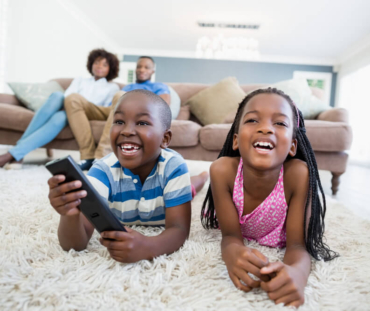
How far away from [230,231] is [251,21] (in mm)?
5190

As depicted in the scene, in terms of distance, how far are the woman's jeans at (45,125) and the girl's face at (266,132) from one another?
1.76 m

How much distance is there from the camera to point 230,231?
0.75 m

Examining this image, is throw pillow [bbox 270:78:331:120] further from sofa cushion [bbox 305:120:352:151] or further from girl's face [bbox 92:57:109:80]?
girl's face [bbox 92:57:109:80]

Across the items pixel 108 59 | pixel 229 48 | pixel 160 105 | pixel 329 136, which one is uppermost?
pixel 229 48

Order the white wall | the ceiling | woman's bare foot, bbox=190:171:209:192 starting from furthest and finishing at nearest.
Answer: the ceiling, the white wall, woman's bare foot, bbox=190:171:209:192

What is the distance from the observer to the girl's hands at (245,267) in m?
0.54

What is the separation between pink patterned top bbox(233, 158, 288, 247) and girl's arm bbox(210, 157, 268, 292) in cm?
3

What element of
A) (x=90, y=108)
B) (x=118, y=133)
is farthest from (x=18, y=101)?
(x=118, y=133)

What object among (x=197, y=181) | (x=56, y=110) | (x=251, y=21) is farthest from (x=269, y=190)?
(x=251, y=21)

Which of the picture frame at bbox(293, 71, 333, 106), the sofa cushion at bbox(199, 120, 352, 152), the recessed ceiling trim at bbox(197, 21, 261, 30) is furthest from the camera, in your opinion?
the picture frame at bbox(293, 71, 333, 106)

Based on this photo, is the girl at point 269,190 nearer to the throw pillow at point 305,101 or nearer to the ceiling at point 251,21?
the throw pillow at point 305,101

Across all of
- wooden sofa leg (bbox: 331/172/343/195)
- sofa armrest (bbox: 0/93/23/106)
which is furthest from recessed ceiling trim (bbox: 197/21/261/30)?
wooden sofa leg (bbox: 331/172/343/195)

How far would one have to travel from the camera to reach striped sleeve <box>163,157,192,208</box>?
79 centimetres

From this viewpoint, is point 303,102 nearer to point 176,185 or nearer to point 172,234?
point 176,185
